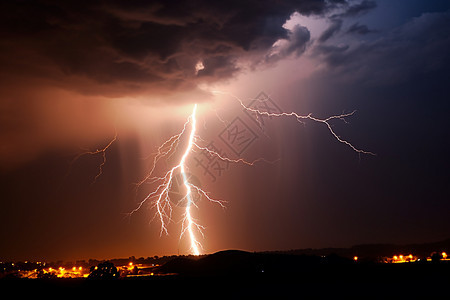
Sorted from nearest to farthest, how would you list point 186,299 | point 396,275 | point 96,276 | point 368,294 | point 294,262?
point 186,299 → point 368,294 → point 396,275 → point 96,276 → point 294,262

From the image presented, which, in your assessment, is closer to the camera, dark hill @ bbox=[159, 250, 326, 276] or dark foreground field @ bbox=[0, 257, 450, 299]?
dark foreground field @ bbox=[0, 257, 450, 299]

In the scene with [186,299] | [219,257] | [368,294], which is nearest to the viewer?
[186,299]

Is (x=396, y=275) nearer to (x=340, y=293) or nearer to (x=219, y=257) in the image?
(x=340, y=293)

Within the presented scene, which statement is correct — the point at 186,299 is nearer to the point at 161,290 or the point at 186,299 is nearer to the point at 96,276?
the point at 161,290

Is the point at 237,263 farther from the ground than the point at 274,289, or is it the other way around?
the point at 237,263

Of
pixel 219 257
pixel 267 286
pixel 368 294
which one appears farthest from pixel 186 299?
pixel 219 257

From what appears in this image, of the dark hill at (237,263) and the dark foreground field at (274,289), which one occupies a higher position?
the dark hill at (237,263)

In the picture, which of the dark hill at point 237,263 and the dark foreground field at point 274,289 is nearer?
the dark foreground field at point 274,289

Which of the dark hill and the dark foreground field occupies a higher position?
the dark hill

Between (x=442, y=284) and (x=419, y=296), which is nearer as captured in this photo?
(x=419, y=296)

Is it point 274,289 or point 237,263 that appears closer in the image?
point 274,289
